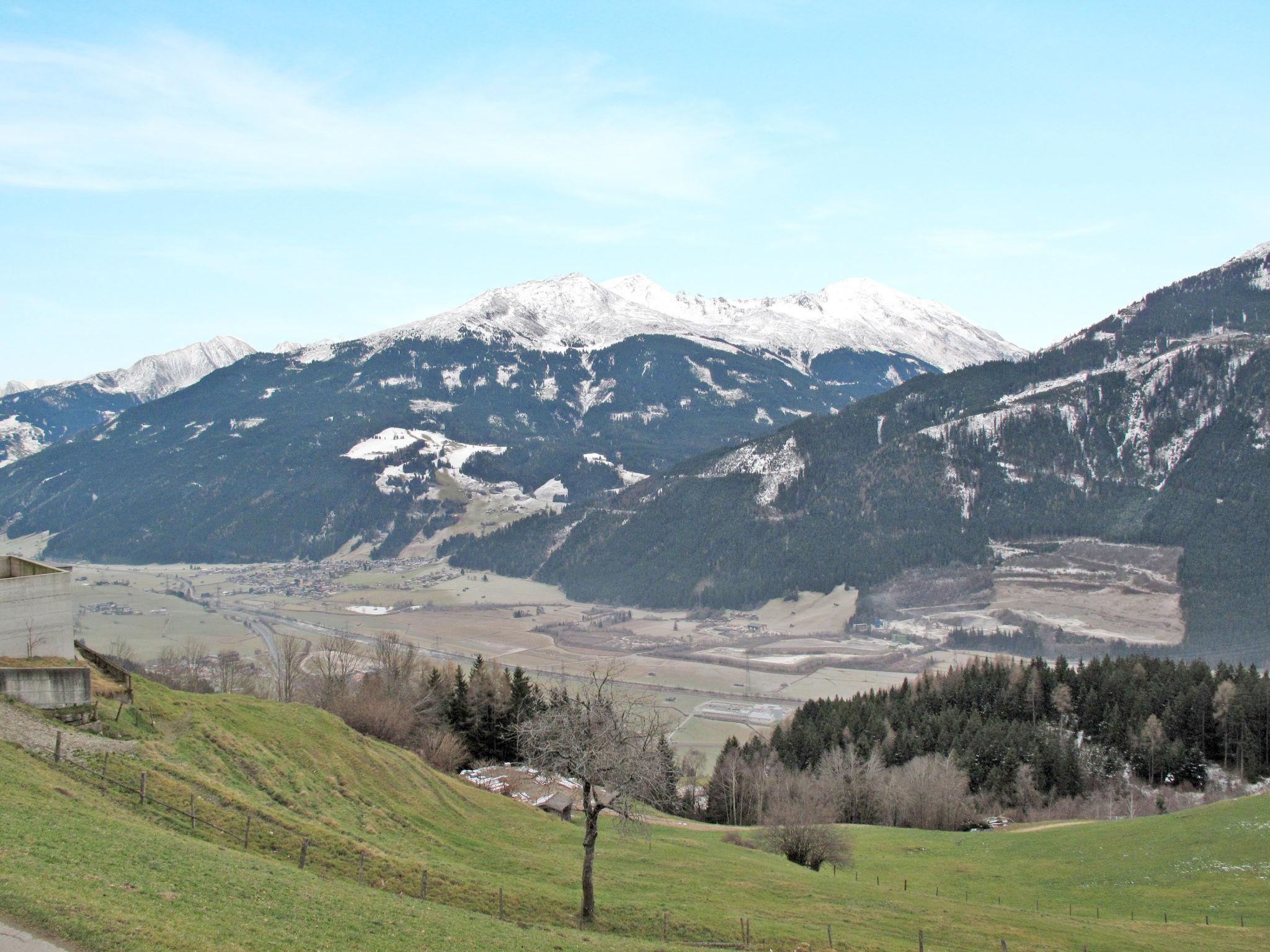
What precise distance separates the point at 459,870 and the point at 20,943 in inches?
731

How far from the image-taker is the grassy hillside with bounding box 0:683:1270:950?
22.6 meters

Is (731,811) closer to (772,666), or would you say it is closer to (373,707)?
(373,707)

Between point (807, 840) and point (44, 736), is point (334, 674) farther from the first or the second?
point (44, 736)

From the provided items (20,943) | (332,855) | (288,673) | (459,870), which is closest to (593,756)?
(459,870)

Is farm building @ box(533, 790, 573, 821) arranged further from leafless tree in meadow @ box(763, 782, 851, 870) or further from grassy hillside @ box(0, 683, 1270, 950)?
leafless tree in meadow @ box(763, 782, 851, 870)

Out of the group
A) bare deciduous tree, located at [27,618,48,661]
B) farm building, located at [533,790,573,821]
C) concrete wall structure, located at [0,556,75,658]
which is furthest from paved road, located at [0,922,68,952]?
farm building, located at [533,790,573,821]

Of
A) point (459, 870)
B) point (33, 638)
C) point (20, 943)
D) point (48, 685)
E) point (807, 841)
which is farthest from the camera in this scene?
point (807, 841)

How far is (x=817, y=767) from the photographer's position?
91500mm

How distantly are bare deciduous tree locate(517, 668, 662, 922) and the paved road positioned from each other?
16.6 m

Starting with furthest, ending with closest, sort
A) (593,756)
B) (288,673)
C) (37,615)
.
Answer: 1. (288,673)
2. (37,615)
3. (593,756)

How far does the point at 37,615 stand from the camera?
4144 cm

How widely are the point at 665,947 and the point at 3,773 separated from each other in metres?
21.0

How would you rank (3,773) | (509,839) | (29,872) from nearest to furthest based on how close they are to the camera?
1. (29,872)
2. (3,773)
3. (509,839)

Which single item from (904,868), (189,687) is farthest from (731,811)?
(189,687)
